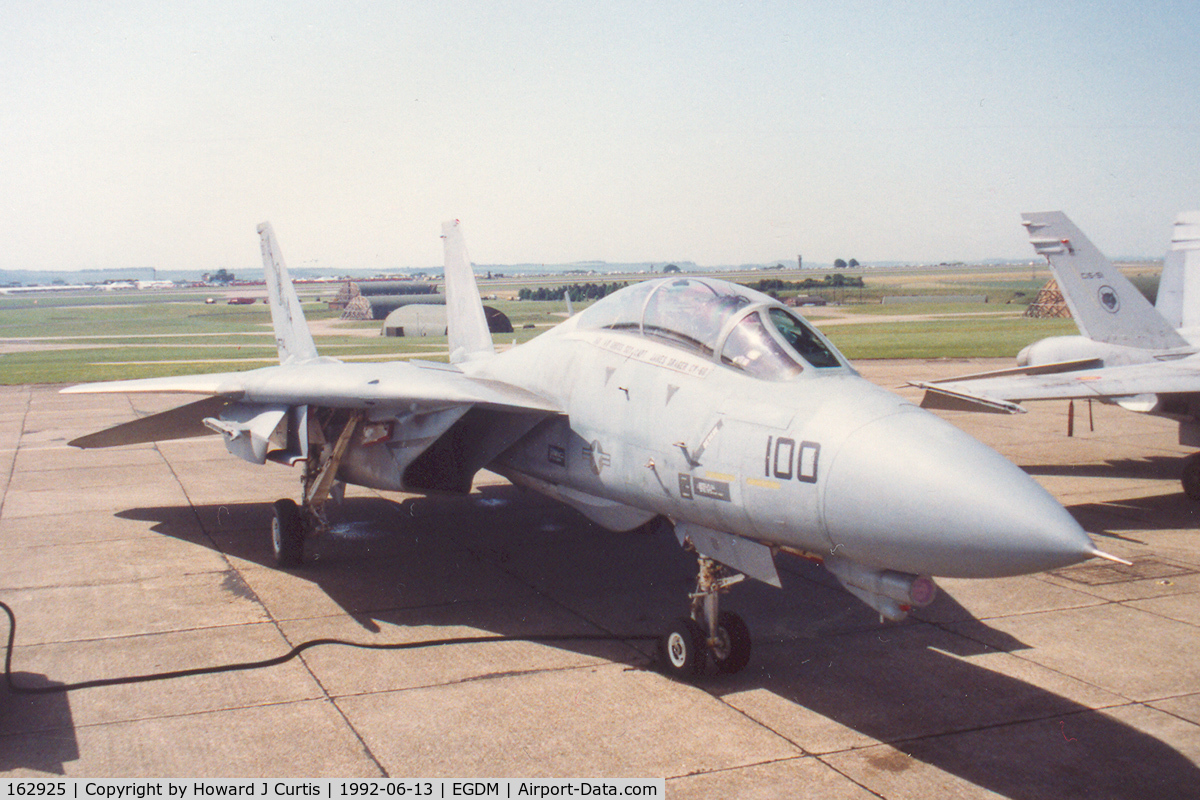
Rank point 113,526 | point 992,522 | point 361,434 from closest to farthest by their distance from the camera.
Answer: point 992,522 < point 361,434 < point 113,526

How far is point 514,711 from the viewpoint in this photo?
6.00 m

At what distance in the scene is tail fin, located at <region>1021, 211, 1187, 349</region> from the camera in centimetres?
1348

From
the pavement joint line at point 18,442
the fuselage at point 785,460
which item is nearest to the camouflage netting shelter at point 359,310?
the pavement joint line at point 18,442

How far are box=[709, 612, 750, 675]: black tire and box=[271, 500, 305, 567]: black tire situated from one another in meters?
4.98

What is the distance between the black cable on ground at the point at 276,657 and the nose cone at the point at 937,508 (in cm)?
292

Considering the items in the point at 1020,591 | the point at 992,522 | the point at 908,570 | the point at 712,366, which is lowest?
the point at 1020,591

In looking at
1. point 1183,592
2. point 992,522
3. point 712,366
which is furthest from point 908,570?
point 1183,592

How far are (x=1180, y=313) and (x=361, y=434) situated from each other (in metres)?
13.0

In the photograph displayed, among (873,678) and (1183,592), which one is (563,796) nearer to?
(873,678)

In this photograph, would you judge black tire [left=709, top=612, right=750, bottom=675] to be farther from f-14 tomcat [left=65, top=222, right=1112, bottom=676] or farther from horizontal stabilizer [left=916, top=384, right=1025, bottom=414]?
horizontal stabilizer [left=916, top=384, right=1025, bottom=414]

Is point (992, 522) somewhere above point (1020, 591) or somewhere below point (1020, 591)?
above

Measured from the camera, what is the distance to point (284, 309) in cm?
1228

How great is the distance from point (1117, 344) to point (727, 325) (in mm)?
10189

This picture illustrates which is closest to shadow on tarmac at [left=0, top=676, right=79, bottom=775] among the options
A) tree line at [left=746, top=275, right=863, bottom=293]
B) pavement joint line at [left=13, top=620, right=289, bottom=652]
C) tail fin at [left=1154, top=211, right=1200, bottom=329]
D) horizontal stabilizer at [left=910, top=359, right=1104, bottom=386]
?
pavement joint line at [left=13, top=620, right=289, bottom=652]
